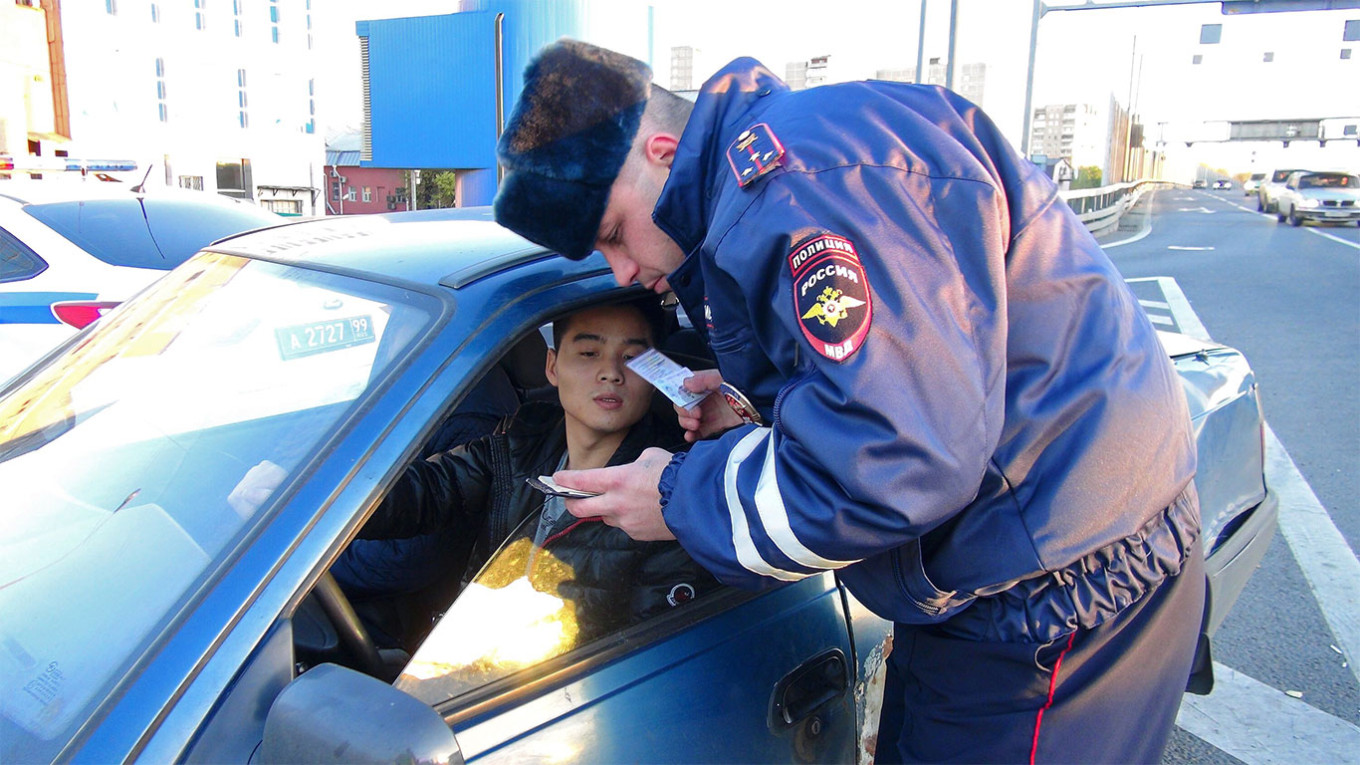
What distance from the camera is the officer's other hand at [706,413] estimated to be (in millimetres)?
1844

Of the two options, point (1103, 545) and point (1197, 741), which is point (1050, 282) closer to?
point (1103, 545)

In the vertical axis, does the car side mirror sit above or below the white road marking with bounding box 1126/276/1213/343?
above

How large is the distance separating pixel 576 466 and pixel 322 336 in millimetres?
597

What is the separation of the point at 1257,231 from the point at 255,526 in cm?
2508

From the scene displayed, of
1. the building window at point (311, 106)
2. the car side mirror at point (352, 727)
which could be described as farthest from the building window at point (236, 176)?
the car side mirror at point (352, 727)

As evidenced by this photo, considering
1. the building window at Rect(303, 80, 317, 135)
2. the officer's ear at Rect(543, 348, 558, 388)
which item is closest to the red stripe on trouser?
the officer's ear at Rect(543, 348, 558, 388)

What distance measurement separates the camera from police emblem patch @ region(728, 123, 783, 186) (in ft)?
4.25

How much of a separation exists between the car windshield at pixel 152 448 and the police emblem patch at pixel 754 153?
55 centimetres

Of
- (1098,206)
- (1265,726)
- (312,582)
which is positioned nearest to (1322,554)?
(1265,726)

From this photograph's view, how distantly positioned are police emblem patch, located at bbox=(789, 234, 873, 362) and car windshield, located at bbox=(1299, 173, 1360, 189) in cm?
2870

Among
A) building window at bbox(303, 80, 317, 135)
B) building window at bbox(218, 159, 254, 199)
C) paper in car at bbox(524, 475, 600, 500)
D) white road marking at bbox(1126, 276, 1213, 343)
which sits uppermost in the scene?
building window at bbox(303, 80, 317, 135)

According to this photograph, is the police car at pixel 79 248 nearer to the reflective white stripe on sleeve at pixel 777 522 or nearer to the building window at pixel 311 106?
the reflective white stripe on sleeve at pixel 777 522

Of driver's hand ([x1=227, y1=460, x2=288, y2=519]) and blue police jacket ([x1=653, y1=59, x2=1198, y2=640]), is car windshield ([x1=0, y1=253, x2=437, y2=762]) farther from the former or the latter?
blue police jacket ([x1=653, y1=59, x2=1198, y2=640])

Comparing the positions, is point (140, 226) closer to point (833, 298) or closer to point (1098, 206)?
point (833, 298)
